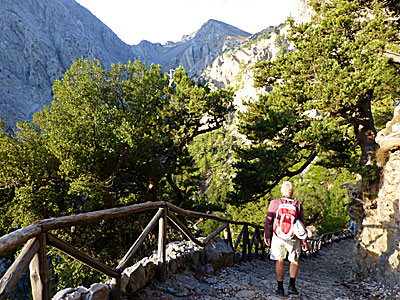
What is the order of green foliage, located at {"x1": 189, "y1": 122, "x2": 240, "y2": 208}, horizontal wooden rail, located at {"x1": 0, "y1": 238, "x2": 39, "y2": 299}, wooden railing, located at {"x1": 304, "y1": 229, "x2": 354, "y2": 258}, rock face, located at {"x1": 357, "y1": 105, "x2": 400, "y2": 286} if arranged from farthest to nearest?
green foliage, located at {"x1": 189, "y1": 122, "x2": 240, "y2": 208} → wooden railing, located at {"x1": 304, "y1": 229, "x2": 354, "y2": 258} → rock face, located at {"x1": 357, "y1": 105, "x2": 400, "y2": 286} → horizontal wooden rail, located at {"x1": 0, "y1": 238, "x2": 39, "y2": 299}

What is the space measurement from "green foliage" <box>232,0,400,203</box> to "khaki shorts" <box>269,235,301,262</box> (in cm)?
481

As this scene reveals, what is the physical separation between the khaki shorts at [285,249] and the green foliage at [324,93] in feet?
15.8

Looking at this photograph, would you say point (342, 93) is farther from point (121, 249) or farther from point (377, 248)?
point (121, 249)

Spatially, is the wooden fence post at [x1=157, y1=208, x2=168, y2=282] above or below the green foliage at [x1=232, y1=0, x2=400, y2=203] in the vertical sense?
below

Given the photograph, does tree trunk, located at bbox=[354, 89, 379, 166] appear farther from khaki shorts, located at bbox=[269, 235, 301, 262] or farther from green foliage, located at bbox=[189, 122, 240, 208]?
green foliage, located at bbox=[189, 122, 240, 208]

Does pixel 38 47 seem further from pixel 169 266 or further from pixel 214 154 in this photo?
pixel 169 266

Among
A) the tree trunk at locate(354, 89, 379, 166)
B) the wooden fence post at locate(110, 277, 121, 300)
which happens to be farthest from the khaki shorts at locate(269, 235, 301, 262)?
the tree trunk at locate(354, 89, 379, 166)

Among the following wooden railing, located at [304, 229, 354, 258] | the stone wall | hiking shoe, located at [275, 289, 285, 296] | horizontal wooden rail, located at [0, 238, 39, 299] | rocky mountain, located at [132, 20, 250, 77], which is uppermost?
rocky mountain, located at [132, 20, 250, 77]

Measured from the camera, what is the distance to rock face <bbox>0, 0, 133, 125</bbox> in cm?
5928

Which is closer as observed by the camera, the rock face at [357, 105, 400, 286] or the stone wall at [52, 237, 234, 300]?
the stone wall at [52, 237, 234, 300]

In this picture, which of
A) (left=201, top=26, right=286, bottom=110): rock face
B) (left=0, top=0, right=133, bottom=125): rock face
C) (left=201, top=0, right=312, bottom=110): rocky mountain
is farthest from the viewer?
(left=201, top=26, right=286, bottom=110): rock face

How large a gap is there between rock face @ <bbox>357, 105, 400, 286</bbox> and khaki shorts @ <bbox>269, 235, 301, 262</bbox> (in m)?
3.36

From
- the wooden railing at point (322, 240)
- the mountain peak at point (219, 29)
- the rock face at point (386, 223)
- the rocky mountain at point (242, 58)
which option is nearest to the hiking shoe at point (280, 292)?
the rock face at point (386, 223)

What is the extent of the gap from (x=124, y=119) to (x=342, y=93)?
26.6ft
